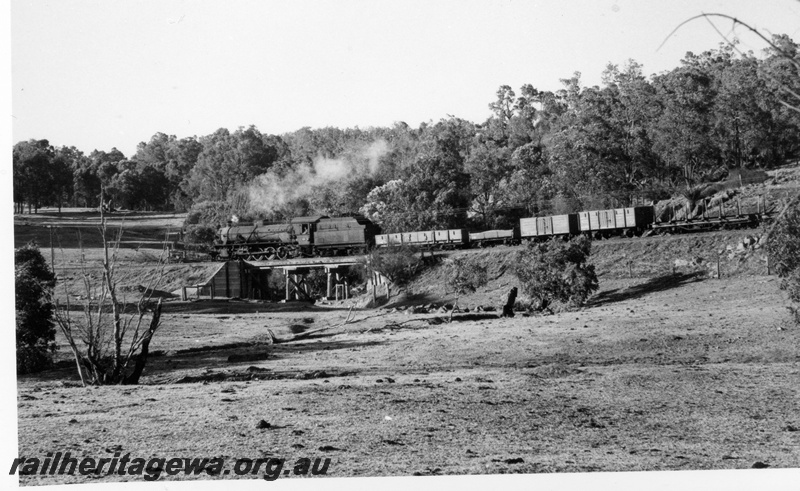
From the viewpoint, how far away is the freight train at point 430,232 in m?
41.8

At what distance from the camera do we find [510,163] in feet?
194

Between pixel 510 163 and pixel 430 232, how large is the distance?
506 inches

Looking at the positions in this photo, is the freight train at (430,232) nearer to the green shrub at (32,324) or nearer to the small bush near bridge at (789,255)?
the small bush near bridge at (789,255)

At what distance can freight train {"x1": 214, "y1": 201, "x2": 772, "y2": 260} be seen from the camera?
41.8 meters

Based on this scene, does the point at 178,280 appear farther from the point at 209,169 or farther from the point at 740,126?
the point at 740,126

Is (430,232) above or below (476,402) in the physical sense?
above

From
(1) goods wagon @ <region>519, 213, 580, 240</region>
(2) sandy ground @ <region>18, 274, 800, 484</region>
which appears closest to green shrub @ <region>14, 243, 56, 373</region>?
(2) sandy ground @ <region>18, 274, 800, 484</region>

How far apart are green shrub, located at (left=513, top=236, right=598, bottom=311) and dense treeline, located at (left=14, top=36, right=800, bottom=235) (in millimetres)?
19071

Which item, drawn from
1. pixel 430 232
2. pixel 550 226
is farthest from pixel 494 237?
pixel 430 232

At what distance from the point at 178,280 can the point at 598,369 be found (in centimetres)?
3762

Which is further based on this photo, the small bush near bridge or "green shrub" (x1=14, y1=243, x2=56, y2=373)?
Answer: "green shrub" (x1=14, y1=243, x2=56, y2=373)

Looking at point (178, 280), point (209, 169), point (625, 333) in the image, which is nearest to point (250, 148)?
point (209, 169)

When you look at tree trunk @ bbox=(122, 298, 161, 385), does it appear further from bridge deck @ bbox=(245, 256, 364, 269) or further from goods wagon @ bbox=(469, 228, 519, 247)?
goods wagon @ bbox=(469, 228, 519, 247)

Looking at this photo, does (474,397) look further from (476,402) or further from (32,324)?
(32,324)
